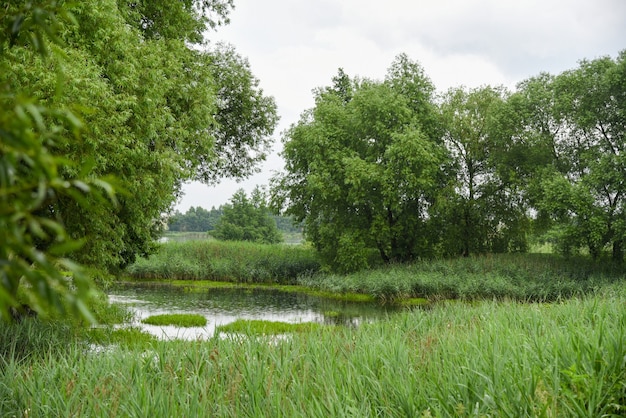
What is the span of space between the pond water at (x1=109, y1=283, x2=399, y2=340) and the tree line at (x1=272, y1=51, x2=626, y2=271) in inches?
240

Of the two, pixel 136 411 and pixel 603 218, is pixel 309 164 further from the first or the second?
pixel 136 411

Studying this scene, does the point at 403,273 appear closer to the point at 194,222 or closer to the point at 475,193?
the point at 475,193

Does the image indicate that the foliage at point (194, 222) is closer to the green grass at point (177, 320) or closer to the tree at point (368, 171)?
the tree at point (368, 171)

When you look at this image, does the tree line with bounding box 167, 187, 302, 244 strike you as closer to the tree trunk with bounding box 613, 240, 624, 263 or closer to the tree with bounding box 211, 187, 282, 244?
the tree with bounding box 211, 187, 282, 244

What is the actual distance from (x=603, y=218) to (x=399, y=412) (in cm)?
2351

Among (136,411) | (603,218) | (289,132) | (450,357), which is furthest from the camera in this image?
(289,132)

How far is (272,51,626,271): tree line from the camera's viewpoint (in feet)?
99.1

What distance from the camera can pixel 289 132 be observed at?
3812cm

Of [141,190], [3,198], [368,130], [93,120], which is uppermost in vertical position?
[368,130]

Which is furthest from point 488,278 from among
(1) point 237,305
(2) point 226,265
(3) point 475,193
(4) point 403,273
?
(2) point 226,265

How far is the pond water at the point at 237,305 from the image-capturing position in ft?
71.7

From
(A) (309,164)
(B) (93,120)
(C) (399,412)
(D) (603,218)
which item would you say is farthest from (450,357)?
(A) (309,164)

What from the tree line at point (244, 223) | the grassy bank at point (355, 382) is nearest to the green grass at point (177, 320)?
the grassy bank at point (355, 382)

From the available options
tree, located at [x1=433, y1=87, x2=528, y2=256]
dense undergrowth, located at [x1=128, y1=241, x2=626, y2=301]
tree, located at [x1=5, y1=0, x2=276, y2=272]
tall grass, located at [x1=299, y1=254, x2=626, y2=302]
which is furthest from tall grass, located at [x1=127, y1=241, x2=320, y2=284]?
tree, located at [x1=5, y1=0, x2=276, y2=272]
